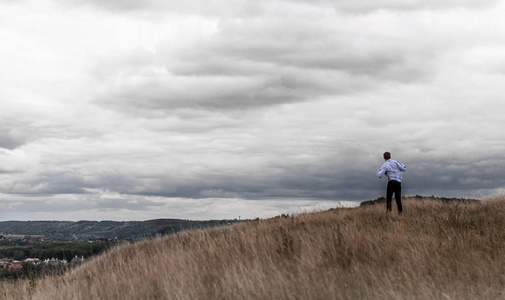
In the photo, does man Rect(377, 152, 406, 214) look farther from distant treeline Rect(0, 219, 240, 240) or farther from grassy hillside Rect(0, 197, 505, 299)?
distant treeline Rect(0, 219, 240, 240)

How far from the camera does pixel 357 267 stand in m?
8.31

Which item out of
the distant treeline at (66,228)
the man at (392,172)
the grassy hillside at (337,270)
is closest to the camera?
the grassy hillside at (337,270)

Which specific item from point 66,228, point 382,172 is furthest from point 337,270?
point 66,228

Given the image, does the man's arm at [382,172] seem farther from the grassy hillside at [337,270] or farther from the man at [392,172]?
the grassy hillside at [337,270]

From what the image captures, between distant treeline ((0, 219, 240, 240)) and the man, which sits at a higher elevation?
the man

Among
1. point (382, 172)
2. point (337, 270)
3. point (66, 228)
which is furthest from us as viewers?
point (66, 228)

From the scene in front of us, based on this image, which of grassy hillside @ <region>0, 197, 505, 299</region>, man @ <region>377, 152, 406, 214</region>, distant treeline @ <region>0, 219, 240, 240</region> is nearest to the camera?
grassy hillside @ <region>0, 197, 505, 299</region>

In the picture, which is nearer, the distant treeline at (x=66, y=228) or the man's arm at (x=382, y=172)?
the man's arm at (x=382, y=172)

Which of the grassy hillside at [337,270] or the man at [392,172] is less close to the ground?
the man at [392,172]

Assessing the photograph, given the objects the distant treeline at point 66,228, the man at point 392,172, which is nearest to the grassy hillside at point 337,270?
the man at point 392,172

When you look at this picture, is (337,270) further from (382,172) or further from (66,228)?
(66,228)

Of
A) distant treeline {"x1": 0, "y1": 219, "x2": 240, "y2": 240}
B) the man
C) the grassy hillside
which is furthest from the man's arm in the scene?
distant treeline {"x1": 0, "y1": 219, "x2": 240, "y2": 240}

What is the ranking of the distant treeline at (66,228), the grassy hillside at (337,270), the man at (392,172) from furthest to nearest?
the distant treeline at (66,228)
the man at (392,172)
the grassy hillside at (337,270)

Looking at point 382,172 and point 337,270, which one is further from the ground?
point 382,172
